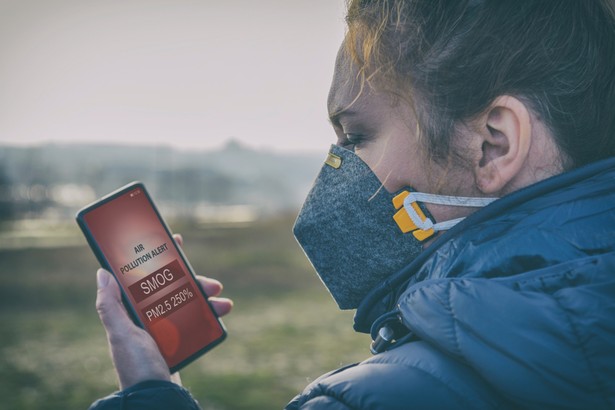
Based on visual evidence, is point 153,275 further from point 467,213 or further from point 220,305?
point 467,213

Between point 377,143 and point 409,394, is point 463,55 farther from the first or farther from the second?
point 409,394

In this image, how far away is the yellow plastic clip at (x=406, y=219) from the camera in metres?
1.63

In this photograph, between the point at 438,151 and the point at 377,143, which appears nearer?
the point at 438,151

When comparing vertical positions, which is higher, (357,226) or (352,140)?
(352,140)

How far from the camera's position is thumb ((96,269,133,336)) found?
1.96 meters

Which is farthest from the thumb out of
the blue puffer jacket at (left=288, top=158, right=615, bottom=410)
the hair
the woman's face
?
the hair

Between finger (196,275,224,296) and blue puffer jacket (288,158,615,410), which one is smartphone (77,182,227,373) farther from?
blue puffer jacket (288,158,615,410)

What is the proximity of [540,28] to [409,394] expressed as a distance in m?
0.92

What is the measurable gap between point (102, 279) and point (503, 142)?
4.63 feet

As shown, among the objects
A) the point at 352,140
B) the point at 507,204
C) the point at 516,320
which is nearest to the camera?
the point at 516,320

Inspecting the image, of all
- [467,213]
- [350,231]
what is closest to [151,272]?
[350,231]

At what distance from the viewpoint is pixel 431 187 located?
162 cm

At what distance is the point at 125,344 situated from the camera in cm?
192

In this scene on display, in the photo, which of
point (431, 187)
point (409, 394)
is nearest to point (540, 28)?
point (431, 187)
